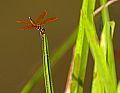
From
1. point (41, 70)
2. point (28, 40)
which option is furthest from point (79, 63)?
point (28, 40)

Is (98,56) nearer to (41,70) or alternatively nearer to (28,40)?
(41,70)

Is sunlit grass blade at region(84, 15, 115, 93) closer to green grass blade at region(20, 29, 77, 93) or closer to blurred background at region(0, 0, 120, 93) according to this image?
green grass blade at region(20, 29, 77, 93)

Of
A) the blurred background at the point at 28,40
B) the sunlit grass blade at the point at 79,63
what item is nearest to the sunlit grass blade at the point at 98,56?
the sunlit grass blade at the point at 79,63

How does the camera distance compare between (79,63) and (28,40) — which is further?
(28,40)

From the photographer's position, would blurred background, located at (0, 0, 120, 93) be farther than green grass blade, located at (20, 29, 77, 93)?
Yes

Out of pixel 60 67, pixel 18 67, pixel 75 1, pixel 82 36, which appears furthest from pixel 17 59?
pixel 82 36

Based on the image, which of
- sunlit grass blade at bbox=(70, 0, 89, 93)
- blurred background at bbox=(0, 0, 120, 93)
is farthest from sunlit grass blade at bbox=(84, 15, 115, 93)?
blurred background at bbox=(0, 0, 120, 93)

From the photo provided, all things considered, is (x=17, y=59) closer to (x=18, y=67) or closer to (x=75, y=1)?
(x=18, y=67)

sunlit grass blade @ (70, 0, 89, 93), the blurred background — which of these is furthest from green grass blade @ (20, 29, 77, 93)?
the blurred background
